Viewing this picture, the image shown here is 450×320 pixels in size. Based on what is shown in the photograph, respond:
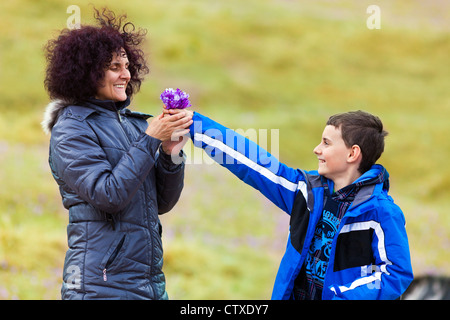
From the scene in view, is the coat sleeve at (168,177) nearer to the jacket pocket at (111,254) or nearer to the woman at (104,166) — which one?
the woman at (104,166)

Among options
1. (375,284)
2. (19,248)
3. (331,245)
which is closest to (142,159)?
(331,245)

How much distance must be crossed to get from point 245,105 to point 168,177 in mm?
9281

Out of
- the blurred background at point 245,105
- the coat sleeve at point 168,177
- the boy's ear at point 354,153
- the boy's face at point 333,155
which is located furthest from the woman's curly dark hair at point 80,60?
the blurred background at point 245,105

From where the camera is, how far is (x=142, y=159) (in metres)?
2.61

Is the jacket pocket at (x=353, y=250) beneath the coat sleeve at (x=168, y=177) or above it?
beneath

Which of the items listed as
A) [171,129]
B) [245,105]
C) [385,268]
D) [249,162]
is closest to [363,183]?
[385,268]

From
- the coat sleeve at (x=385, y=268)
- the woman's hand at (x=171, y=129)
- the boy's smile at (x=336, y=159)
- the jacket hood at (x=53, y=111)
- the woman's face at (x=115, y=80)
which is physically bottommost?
the coat sleeve at (x=385, y=268)

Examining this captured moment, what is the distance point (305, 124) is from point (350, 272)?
8.95m

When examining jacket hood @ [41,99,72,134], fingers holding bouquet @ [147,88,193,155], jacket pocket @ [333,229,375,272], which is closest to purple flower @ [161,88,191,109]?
fingers holding bouquet @ [147,88,193,155]

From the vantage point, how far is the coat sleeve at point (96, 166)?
8.33 feet

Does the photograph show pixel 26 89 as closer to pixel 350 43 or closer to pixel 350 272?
pixel 350 43

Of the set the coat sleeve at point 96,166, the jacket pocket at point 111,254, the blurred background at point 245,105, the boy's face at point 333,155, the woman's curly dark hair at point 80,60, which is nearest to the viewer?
the coat sleeve at point 96,166

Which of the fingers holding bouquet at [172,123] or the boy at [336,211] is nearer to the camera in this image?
the boy at [336,211]

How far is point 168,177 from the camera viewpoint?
2.97 meters
